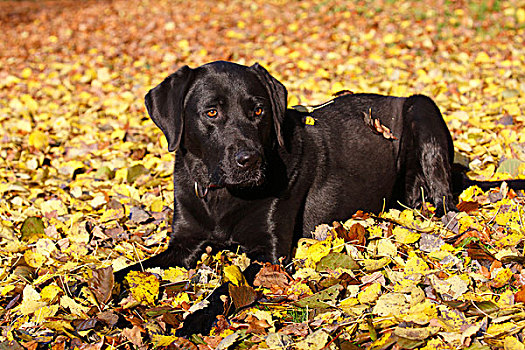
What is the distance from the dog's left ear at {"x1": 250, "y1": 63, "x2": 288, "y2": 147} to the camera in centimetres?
371

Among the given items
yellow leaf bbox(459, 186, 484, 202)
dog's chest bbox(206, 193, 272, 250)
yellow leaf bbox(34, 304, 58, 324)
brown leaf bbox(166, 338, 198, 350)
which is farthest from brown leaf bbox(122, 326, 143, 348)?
yellow leaf bbox(459, 186, 484, 202)

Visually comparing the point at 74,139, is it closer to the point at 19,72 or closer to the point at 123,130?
the point at 123,130

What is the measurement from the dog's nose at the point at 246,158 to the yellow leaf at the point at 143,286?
84 cm

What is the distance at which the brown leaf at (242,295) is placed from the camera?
9.87ft

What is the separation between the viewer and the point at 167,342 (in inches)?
110

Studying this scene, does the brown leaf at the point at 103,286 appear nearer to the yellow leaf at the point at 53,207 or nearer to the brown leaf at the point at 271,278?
the brown leaf at the point at 271,278

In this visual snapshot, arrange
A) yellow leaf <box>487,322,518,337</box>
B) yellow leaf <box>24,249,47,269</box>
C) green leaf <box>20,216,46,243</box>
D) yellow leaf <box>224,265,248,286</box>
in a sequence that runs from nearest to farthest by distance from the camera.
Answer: yellow leaf <box>487,322,518,337</box>
yellow leaf <box>224,265,248,286</box>
yellow leaf <box>24,249,47,269</box>
green leaf <box>20,216,46,243</box>

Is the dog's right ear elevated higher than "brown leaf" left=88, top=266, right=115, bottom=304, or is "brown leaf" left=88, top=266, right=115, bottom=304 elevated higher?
the dog's right ear

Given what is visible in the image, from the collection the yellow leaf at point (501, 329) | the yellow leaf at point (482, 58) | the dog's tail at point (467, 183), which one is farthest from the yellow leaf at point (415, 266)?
the yellow leaf at point (482, 58)

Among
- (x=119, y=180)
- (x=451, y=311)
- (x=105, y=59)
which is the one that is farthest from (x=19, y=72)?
(x=451, y=311)

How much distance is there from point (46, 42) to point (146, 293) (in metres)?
9.93

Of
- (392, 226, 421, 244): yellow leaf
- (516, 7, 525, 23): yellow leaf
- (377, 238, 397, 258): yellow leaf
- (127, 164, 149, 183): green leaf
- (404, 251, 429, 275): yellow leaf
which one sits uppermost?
(516, 7, 525, 23): yellow leaf

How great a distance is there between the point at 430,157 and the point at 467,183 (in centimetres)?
37

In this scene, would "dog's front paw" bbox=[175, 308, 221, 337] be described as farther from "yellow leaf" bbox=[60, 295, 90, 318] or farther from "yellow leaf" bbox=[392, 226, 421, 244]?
"yellow leaf" bbox=[392, 226, 421, 244]
